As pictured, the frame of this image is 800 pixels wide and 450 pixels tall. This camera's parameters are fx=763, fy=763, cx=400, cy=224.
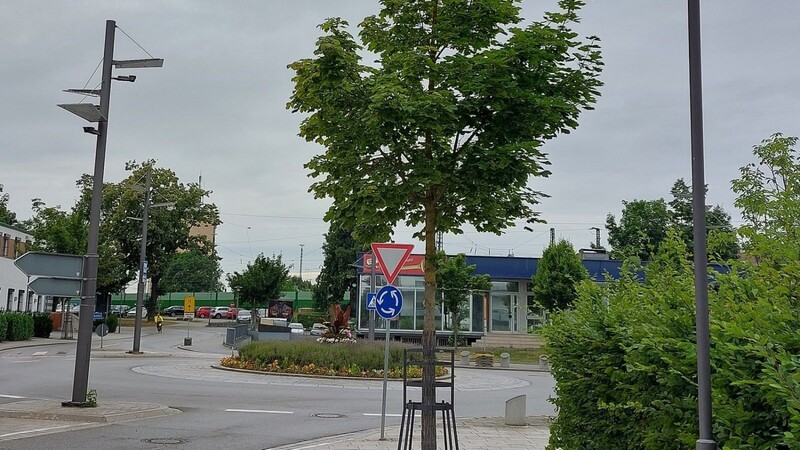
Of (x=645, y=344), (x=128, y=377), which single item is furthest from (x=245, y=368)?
(x=645, y=344)

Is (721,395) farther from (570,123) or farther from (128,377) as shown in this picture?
(128,377)

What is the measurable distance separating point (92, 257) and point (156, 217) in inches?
2350

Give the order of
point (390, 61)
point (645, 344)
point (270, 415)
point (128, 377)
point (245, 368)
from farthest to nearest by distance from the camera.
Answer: point (245, 368), point (128, 377), point (270, 415), point (390, 61), point (645, 344)

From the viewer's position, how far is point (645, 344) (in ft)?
14.8

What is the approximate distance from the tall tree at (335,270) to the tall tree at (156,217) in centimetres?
1165

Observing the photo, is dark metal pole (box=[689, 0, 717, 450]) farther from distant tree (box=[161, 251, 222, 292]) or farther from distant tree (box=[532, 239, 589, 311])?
distant tree (box=[161, 251, 222, 292])

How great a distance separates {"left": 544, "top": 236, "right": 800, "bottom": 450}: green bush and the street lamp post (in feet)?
32.6

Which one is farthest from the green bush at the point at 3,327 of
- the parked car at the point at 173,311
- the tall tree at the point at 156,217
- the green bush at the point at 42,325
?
the parked car at the point at 173,311

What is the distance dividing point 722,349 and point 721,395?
255 mm

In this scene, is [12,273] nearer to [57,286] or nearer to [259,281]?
[259,281]

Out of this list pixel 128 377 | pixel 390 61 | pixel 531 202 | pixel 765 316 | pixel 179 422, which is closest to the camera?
pixel 765 316

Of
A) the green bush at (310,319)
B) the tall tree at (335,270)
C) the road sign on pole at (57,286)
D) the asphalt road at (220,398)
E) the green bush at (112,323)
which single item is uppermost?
the tall tree at (335,270)

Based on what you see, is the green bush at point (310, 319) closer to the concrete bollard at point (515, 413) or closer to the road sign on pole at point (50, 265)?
the road sign on pole at point (50, 265)

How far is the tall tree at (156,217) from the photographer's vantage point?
71000 mm
